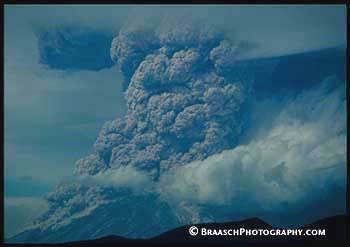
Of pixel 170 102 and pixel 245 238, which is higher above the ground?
pixel 170 102

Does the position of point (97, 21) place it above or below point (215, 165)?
above

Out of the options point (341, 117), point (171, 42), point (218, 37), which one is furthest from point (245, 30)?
point (341, 117)

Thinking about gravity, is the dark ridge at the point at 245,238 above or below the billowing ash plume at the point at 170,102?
below

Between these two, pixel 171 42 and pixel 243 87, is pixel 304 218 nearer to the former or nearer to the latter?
pixel 243 87

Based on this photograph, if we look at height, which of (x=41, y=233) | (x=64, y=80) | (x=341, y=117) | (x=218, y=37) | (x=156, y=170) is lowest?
(x=41, y=233)

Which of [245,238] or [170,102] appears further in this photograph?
[170,102]

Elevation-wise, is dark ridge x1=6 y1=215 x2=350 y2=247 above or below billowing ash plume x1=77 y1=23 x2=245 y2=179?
below
